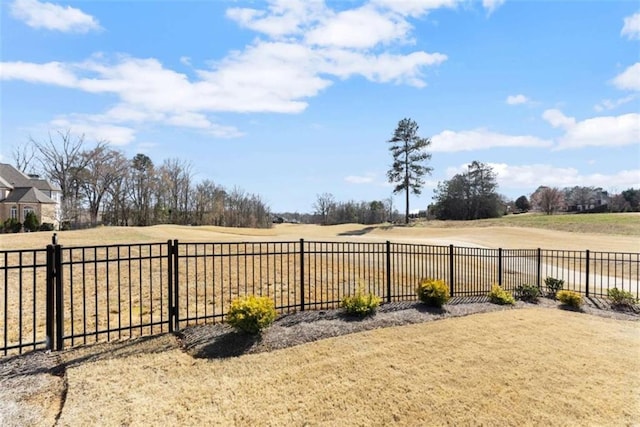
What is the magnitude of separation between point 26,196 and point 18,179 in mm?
3248

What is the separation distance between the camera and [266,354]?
4.41 m

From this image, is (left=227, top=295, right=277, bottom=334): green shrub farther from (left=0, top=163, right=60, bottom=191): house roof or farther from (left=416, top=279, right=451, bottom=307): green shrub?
(left=0, top=163, right=60, bottom=191): house roof

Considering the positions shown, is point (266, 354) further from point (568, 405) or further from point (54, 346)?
point (568, 405)

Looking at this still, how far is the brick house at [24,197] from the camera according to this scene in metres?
32.2

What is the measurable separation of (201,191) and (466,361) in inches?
1381

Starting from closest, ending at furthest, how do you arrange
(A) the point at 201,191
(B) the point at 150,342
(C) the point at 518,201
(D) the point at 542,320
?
(B) the point at 150,342 → (D) the point at 542,320 → (A) the point at 201,191 → (C) the point at 518,201

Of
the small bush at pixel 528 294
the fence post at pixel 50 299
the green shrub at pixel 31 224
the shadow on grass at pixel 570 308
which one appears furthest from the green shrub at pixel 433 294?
the green shrub at pixel 31 224

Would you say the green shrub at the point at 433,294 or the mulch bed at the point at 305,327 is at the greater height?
the green shrub at the point at 433,294

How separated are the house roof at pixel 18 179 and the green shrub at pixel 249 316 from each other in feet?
129

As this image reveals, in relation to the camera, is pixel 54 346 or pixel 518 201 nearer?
pixel 54 346

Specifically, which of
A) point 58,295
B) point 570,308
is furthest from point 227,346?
point 570,308

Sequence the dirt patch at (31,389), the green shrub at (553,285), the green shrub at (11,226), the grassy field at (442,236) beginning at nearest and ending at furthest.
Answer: the dirt patch at (31,389) → the green shrub at (553,285) → the grassy field at (442,236) → the green shrub at (11,226)

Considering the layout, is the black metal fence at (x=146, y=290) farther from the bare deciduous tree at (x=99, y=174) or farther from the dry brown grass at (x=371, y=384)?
the bare deciduous tree at (x=99, y=174)

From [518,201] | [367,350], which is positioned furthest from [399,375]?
[518,201]
